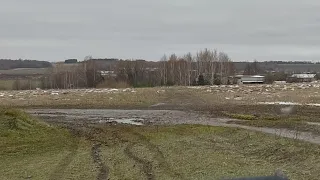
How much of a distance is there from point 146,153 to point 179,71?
82.8 m

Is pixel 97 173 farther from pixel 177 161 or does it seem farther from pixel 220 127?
pixel 220 127

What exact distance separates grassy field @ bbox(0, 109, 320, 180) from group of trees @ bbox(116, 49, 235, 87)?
68.1 m

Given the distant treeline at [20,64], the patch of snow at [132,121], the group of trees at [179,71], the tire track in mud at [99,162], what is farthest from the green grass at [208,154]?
the distant treeline at [20,64]

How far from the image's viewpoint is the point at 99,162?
15867 millimetres

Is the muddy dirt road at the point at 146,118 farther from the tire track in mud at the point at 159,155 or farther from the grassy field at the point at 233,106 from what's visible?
the tire track in mud at the point at 159,155

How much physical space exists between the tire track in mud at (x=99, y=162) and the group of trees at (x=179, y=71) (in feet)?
237

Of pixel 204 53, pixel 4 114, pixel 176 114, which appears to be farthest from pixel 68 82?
pixel 4 114

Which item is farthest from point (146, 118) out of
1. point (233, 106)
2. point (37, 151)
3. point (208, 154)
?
point (208, 154)

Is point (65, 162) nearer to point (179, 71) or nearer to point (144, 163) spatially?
point (144, 163)

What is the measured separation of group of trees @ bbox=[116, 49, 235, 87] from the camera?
96.3 m

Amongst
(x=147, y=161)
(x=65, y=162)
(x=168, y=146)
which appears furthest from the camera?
(x=168, y=146)

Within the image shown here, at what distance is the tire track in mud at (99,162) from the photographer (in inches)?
539

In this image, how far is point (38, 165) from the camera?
51.2ft

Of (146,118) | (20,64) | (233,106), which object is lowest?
(146,118)
